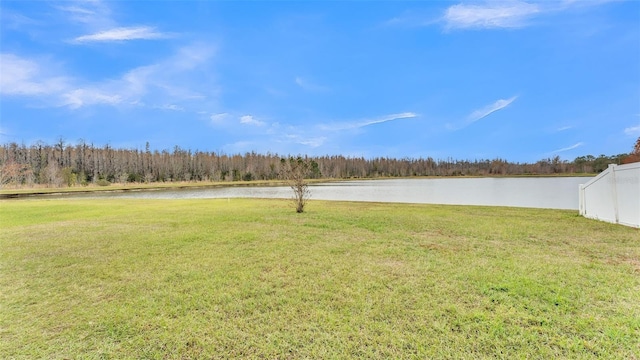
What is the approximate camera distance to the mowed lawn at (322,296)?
271 centimetres

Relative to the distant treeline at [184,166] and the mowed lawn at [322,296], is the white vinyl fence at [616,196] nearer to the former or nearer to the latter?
the mowed lawn at [322,296]

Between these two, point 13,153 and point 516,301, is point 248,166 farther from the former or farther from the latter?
point 516,301

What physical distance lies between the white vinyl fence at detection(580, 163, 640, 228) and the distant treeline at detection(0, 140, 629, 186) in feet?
136

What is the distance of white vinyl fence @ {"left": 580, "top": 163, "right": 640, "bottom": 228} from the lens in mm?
7492

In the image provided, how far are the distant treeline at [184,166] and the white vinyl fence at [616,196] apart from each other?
41.4 meters

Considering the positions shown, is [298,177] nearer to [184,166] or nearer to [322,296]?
[322,296]

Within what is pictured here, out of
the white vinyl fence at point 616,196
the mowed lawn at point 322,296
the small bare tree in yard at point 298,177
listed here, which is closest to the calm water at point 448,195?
the white vinyl fence at point 616,196

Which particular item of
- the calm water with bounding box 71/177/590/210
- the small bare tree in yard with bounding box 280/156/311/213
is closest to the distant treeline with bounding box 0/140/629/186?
the calm water with bounding box 71/177/590/210

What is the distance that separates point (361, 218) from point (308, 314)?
6.78 m

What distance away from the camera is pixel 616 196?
27.1 ft

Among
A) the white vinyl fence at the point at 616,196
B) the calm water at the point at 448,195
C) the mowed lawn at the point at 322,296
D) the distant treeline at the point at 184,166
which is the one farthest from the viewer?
the distant treeline at the point at 184,166

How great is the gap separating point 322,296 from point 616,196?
358 inches

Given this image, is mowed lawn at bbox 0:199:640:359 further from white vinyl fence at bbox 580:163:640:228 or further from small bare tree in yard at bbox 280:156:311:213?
small bare tree in yard at bbox 280:156:311:213

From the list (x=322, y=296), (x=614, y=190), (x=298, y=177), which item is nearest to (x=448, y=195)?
(x=614, y=190)
